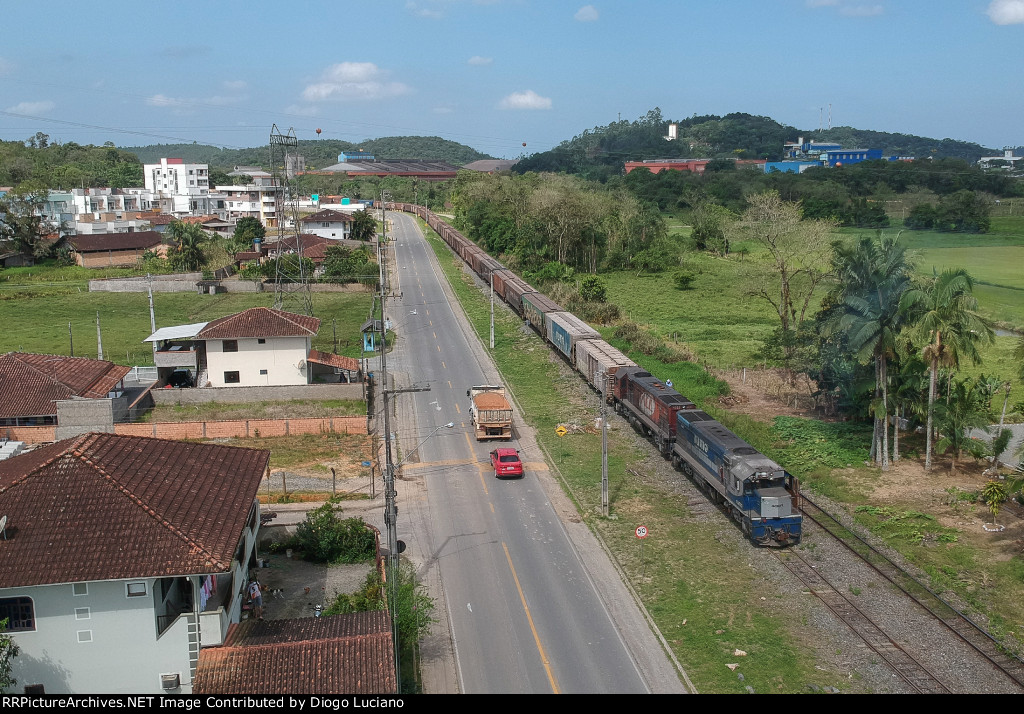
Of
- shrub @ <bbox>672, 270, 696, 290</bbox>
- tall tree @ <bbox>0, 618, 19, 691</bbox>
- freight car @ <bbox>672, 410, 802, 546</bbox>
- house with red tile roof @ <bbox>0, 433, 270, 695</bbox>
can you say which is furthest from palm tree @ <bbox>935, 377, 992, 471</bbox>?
shrub @ <bbox>672, 270, 696, 290</bbox>

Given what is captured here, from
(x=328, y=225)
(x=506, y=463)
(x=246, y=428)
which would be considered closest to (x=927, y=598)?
(x=506, y=463)

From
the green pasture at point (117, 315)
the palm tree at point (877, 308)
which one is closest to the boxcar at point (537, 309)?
the green pasture at point (117, 315)

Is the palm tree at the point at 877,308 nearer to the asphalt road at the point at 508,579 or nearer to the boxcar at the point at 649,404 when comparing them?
the boxcar at the point at 649,404

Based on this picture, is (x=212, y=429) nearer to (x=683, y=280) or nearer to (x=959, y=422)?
(x=959, y=422)

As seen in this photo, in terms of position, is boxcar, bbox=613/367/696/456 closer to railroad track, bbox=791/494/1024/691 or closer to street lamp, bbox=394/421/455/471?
railroad track, bbox=791/494/1024/691
